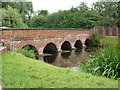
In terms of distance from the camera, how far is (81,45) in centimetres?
2536

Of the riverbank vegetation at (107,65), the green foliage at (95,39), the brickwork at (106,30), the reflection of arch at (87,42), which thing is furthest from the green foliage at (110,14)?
the riverbank vegetation at (107,65)

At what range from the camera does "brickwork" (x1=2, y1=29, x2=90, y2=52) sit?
1285 cm

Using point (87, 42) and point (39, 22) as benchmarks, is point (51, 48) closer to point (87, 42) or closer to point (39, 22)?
Answer: point (87, 42)

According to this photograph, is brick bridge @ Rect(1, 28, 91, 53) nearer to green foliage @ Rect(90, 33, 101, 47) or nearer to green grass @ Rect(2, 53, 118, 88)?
green foliage @ Rect(90, 33, 101, 47)

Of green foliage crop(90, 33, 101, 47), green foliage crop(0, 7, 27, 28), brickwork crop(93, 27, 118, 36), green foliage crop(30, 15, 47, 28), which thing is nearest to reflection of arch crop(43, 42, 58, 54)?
green foliage crop(0, 7, 27, 28)

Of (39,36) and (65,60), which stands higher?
(39,36)

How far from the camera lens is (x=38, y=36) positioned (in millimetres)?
15781

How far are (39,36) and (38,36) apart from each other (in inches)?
6.7

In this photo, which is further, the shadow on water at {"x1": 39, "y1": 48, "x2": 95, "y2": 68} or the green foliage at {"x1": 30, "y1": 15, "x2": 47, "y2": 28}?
the green foliage at {"x1": 30, "y1": 15, "x2": 47, "y2": 28}

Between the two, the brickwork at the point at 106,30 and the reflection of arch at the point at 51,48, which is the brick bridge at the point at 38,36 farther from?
the brickwork at the point at 106,30

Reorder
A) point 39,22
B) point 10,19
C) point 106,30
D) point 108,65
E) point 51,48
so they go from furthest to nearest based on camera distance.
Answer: point 39,22 → point 106,30 → point 10,19 → point 51,48 → point 108,65

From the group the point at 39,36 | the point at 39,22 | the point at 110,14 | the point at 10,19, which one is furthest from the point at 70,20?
the point at 39,36

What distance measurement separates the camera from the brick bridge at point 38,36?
41.4ft

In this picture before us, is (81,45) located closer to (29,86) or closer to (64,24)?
(64,24)
